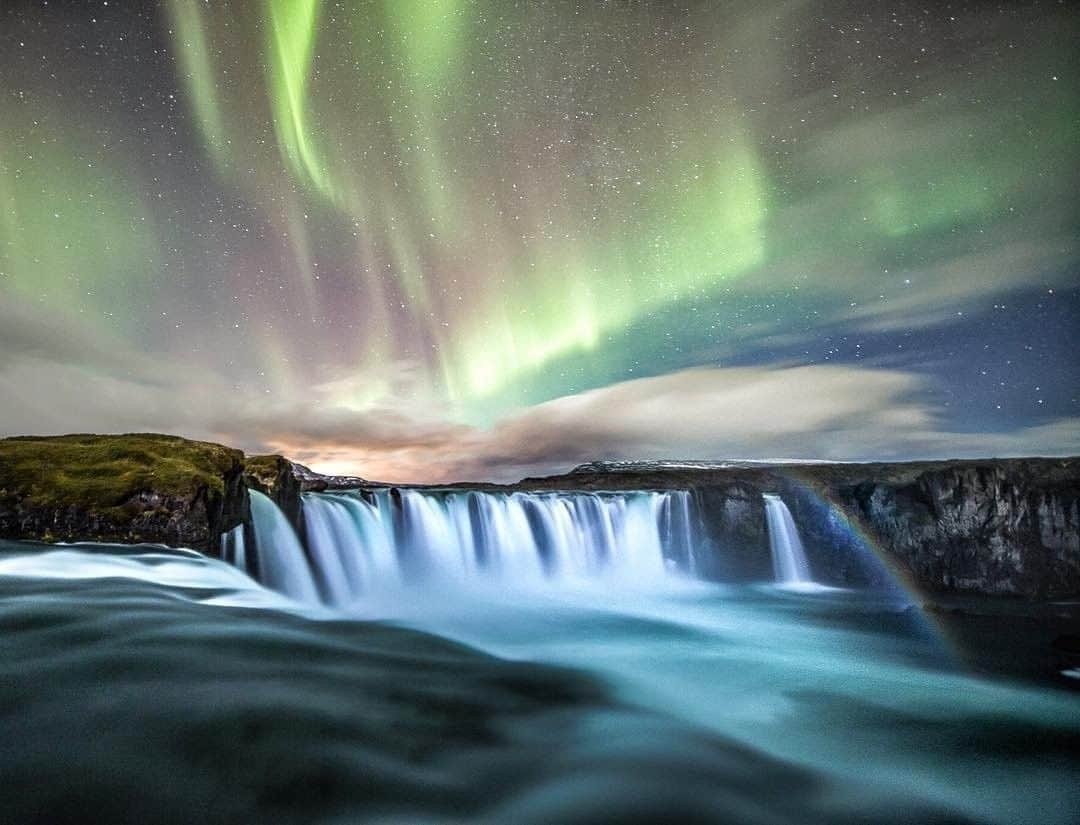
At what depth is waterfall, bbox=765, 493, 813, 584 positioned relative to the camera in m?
29.0

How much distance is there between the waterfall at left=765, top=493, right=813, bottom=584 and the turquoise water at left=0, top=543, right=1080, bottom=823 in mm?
18446

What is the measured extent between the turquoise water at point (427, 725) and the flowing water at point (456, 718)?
0.08ft

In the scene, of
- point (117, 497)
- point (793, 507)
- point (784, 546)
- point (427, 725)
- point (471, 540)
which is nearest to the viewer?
point (427, 725)

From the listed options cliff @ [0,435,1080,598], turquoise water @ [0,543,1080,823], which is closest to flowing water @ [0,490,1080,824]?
turquoise water @ [0,543,1080,823]

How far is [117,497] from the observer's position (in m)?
12.4

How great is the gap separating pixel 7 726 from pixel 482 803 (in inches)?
136

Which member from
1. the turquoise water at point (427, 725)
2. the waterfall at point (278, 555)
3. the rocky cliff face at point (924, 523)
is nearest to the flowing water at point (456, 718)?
the turquoise water at point (427, 725)

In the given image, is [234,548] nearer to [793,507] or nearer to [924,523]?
[793,507]

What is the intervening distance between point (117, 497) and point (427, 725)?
35.6 ft

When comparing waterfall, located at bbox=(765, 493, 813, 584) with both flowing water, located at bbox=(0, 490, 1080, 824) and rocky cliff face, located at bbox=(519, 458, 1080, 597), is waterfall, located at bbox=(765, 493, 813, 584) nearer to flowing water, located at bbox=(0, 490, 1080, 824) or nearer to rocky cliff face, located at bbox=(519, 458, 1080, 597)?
rocky cliff face, located at bbox=(519, 458, 1080, 597)

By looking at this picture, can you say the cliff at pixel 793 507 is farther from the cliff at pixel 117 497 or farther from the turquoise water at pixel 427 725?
the turquoise water at pixel 427 725

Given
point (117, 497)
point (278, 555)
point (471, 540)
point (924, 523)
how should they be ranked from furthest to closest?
1. point (924, 523)
2. point (471, 540)
3. point (278, 555)
4. point (117, 497)

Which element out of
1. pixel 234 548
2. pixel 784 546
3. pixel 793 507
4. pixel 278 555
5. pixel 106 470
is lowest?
pixel 784 546

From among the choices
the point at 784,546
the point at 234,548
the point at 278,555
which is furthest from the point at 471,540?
the point at 784,546
